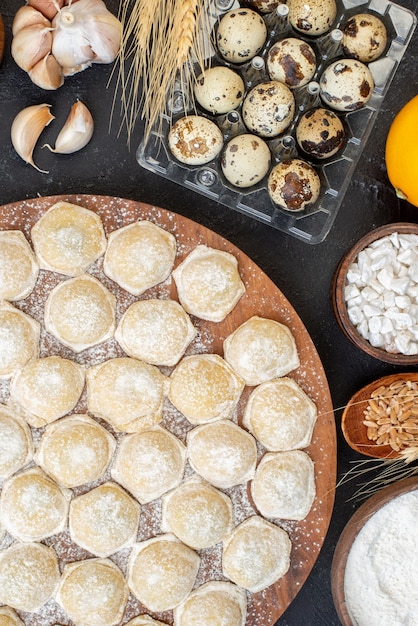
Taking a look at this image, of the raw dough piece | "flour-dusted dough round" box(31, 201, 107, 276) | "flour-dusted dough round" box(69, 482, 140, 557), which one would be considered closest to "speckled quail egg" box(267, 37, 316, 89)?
"flour-dusted dough round" box(31, 201, 107, 276)

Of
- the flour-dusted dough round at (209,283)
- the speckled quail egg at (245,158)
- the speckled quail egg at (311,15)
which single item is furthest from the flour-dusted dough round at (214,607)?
the speckled quail egg at (311,15)

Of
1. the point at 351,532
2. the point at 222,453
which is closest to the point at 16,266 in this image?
the point at 222,453

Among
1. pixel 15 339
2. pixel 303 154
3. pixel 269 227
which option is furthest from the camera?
pixel 269 227

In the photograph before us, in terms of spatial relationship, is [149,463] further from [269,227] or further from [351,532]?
[269,227]

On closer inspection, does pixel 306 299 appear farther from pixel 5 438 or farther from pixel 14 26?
pixel 14 26

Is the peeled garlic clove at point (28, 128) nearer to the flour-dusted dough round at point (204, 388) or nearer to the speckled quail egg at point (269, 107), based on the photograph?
the speckled quail egg at point (269, 107)

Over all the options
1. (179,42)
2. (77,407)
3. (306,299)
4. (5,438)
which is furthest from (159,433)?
(179,42)
